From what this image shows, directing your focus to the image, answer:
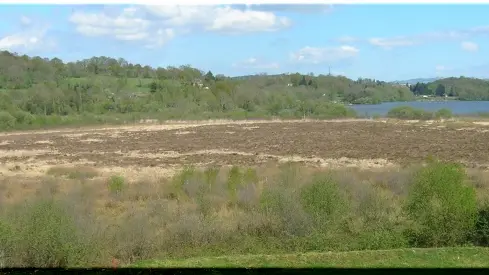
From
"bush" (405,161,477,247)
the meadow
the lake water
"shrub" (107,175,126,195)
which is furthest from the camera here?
the lake water

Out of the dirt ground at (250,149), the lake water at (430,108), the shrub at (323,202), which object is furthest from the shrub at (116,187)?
the lake water at (430,108)

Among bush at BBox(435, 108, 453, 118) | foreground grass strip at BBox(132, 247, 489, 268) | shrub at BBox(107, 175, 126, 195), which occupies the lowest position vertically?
bush at BBox(435, 108, 453, 118)

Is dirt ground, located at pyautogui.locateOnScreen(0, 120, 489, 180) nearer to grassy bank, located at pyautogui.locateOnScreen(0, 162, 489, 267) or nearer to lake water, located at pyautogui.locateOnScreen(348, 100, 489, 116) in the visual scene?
grassy bank, located at pyautogui.locateOnScreen(0, 162, 489, 267)

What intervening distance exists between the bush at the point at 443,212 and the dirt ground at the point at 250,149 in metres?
14.0

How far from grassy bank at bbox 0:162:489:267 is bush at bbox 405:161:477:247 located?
0.9 inches

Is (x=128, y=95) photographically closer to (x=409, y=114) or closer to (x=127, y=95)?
(x=127, y=95)

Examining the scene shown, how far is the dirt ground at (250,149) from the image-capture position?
3123 cm

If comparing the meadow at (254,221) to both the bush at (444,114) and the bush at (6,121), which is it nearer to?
the bush at (6,121)

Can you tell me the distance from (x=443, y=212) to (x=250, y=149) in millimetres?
26257

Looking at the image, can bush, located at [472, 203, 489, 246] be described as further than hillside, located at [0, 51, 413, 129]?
No

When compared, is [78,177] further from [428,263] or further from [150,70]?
[150,70]

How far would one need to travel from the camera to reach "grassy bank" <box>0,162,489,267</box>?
12055 millimetres

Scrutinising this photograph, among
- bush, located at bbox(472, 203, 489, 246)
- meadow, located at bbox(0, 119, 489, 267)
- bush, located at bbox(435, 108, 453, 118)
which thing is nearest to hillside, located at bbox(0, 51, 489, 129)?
bush, located at bbox(435, 108, 453, 118)

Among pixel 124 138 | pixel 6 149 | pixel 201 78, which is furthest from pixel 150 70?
pixel 6 149
